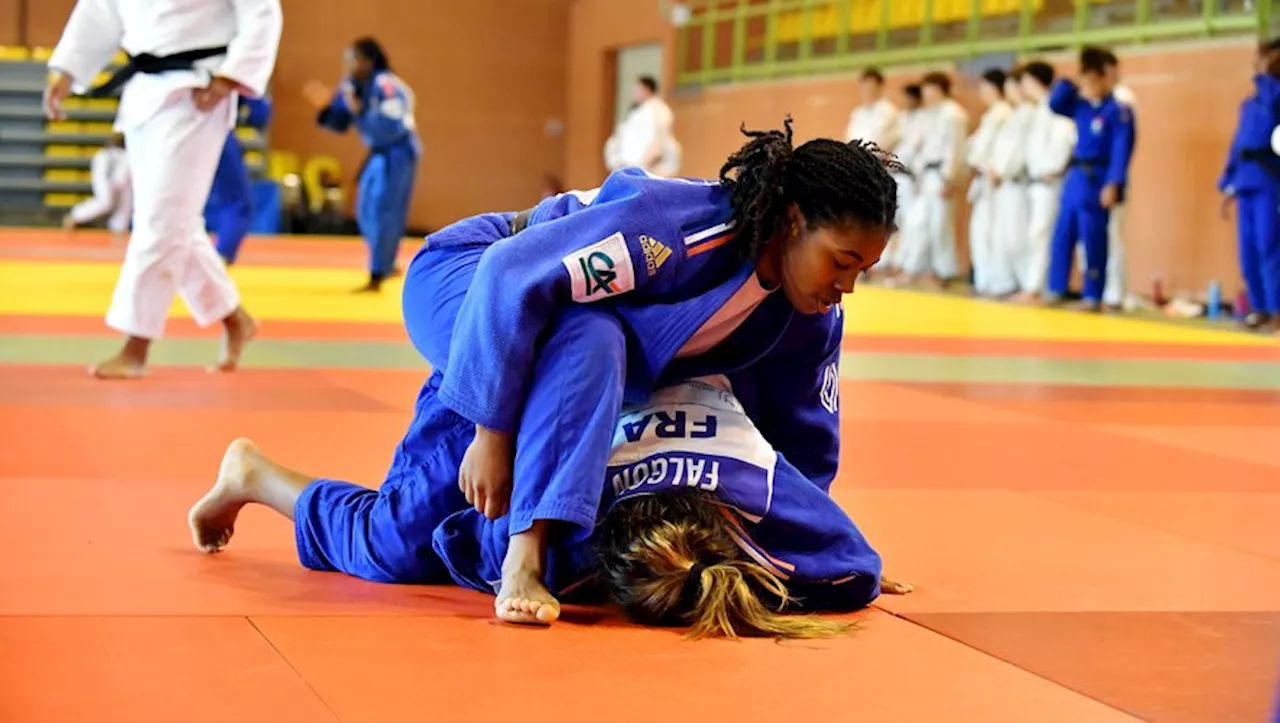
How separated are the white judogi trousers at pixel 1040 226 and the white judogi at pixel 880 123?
8.77 ft

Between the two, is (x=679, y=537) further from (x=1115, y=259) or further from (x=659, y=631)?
(x=1115, y=259)

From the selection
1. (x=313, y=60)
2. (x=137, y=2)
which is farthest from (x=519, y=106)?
(x=137, y=2)

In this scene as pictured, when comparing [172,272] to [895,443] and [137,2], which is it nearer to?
[137,2]

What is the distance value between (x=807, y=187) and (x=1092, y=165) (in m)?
11.2

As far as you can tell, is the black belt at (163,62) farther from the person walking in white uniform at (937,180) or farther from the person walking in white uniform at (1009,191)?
the person walking in white uniform at (937,180)

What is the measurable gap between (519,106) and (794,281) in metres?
24.8

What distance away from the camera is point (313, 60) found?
26078mm

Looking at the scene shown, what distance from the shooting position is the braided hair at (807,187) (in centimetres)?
296

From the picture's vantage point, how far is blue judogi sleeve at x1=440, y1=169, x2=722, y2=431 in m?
2.96

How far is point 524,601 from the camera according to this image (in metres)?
2.96

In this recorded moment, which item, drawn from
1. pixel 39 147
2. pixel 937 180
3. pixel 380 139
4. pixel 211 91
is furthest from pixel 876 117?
pixel 211 91

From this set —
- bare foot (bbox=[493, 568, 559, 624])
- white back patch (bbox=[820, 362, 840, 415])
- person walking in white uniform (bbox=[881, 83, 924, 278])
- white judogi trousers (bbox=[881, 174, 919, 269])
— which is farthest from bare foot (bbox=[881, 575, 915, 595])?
white judogi trousers (bbox=[881, 174, 919, 269])

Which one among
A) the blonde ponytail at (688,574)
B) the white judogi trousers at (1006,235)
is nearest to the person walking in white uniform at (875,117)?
the white judogi trousers at (1006,235)

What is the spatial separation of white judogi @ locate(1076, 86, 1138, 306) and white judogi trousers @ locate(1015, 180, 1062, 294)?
0.67m
